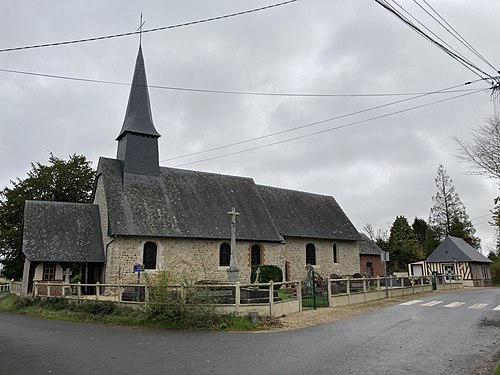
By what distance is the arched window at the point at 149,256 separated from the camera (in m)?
22.9

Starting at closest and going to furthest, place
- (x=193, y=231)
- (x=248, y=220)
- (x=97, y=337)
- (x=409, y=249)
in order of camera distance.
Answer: (x=97, y=337), (x=193, y=231), (x=248, y=220), (x=409, y=249)

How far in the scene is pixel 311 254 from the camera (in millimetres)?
30219

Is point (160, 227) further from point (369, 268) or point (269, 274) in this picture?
point (369, 268)

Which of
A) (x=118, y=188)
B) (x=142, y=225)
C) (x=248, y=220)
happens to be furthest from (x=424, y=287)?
(x=118, y=188)

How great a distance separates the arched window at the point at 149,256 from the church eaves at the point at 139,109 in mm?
7276

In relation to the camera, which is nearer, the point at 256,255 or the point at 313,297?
the point at 313,297

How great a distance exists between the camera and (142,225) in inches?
896

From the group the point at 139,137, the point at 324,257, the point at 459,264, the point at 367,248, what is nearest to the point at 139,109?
the point at 139,137

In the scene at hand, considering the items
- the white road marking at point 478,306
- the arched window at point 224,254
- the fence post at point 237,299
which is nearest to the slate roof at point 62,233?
the arched window at point 224,254

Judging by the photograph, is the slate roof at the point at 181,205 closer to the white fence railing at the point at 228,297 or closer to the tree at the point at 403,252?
the white fence railing at the point at 228,297

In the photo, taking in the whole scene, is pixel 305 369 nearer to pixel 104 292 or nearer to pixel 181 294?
pixel 181 294

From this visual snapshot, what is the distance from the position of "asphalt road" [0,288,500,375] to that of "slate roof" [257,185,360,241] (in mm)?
16244

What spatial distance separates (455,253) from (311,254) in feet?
45.7

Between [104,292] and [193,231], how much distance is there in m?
6.46
